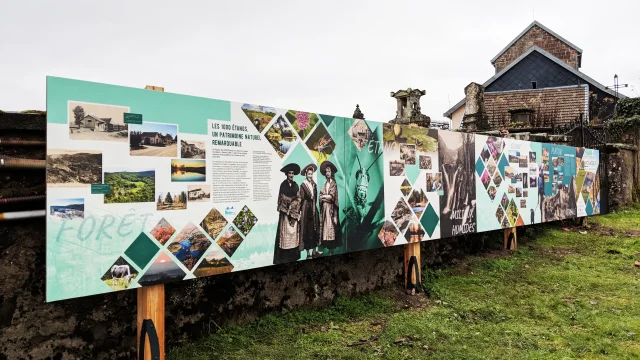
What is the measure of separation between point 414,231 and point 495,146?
2409 millimetres

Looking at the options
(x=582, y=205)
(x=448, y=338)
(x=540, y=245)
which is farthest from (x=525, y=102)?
(x=448, y=338)

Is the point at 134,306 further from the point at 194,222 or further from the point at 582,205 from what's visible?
the point at 582,205

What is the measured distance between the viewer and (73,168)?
2682 mm

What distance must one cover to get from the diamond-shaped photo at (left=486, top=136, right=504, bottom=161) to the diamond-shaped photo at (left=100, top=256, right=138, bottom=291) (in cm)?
528

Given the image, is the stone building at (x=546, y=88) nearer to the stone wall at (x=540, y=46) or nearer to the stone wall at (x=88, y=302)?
the stone wall at (x=540, y=46)

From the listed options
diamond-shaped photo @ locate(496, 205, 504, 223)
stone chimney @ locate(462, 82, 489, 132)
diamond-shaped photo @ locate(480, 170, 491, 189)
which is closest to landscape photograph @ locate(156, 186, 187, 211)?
diamond-shaped photo @ locate(480, 170, 491, 189)

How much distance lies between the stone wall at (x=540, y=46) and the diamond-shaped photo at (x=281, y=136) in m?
Result: 34.3

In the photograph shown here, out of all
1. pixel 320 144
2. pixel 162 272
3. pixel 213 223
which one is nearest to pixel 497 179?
pixel 320 144

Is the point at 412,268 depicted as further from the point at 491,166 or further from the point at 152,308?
the point at 152,308

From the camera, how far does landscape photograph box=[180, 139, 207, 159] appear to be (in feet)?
10.3

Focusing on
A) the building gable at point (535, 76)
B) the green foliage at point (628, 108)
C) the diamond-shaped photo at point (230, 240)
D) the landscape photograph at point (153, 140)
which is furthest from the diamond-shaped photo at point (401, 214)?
the building gable at point (535, 76)

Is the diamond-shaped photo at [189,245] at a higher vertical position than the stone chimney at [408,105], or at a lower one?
lower

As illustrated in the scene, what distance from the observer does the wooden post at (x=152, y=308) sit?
10.1 feet

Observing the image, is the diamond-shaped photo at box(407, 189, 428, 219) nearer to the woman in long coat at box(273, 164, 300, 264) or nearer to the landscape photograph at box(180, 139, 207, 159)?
the woman in long coat at box(273, 164, 300, 264)
